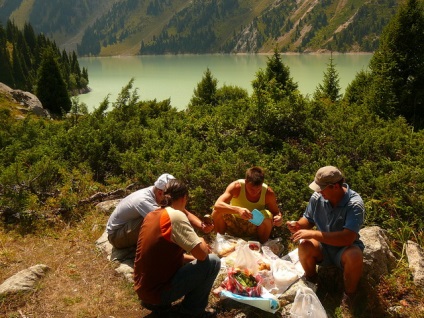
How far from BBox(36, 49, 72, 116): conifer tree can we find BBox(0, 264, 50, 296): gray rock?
1361 inches

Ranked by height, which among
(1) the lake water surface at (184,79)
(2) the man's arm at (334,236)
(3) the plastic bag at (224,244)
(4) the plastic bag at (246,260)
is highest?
(2) the man's arm at (334,236)

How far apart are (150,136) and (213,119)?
1.86 metres

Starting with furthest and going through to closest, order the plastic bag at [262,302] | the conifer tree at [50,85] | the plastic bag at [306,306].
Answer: the conifer tree at [50,85] < the plastic bag at [262,302] < the plastic bag at [306,306]

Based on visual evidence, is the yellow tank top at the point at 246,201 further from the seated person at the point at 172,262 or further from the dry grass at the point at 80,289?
the seated person at the point at 172,262

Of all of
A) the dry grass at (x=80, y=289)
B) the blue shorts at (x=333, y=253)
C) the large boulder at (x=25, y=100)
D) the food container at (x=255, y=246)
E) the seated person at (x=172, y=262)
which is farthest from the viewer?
the large boulder at (x=25, y=100)

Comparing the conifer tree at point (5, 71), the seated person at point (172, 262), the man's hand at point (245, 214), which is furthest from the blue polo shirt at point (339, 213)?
the conifer tree at point (5, 71)

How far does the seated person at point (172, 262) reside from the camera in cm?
355

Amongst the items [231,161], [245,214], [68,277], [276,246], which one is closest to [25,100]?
[231,161]

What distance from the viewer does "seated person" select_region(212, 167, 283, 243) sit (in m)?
5.53

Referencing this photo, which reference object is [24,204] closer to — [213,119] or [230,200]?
[230,200]

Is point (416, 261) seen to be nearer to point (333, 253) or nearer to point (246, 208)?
point (333, 253)

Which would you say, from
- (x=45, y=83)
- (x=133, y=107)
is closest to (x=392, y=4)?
(x=45, y=83)

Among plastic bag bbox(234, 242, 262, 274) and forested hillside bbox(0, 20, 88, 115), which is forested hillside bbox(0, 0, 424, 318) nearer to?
plastic bag bbox(234, 242, 262, 274)

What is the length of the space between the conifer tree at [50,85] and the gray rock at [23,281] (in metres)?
34.6
